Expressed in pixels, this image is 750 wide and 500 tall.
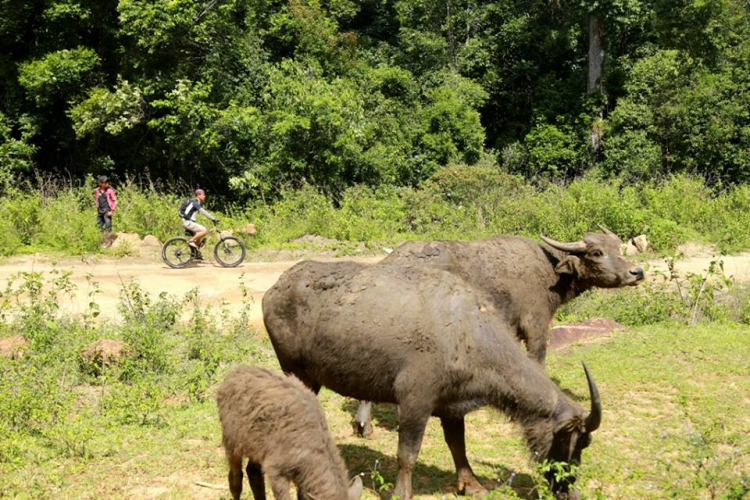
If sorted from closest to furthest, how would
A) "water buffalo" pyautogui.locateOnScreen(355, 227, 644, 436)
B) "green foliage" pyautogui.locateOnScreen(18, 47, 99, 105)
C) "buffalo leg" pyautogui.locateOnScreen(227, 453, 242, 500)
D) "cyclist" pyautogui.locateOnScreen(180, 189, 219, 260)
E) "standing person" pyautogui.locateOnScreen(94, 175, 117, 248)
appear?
"buffalo leg" pyautogui.locateOnScreen(227, 453, 242, 500), "water buffalo" pyautogui.locateOnScreen(355, 227, 644, 436), "cyclist" pyautogui.locateOnScreen(180, 189, 219, 260), "standing person" pyautogui.locateOnScreen(94, 175, 117, 248), "green foliage" pyautogui.locateOnScreen(18, 47, 99, 105)

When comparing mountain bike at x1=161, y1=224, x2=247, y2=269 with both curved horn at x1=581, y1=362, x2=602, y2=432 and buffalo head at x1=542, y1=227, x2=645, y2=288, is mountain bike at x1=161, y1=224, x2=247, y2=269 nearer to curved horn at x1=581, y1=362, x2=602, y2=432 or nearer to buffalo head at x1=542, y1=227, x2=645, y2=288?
buffalo head at x1=542, y1=227, x2=645, y2=288

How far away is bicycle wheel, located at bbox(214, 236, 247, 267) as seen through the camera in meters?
16.0

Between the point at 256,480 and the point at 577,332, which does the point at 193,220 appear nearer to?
the point at 577,332

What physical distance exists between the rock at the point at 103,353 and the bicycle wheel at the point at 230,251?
22.9ft

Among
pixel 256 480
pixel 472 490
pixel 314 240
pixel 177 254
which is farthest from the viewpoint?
pixel 314 240

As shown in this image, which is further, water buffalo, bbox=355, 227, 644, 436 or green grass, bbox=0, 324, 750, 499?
water buffalo, bbox=355, 227, 644, 436

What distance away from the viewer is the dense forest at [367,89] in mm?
22109

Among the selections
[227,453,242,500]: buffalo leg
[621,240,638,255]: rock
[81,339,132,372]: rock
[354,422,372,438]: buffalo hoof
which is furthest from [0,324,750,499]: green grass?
[621,240,638,255]: rock

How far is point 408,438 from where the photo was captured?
5887 millimetres

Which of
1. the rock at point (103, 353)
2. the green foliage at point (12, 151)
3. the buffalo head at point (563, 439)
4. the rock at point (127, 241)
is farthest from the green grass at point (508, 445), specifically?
the green foliage at point (12, 151)

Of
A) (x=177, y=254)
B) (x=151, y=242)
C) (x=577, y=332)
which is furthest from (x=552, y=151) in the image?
(x=577, y=332)

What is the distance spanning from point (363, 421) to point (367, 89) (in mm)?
20777

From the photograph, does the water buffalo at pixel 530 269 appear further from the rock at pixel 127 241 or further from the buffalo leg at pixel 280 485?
the rock at pixel 127 241

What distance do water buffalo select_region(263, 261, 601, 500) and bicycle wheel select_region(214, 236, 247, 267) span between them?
995cm
